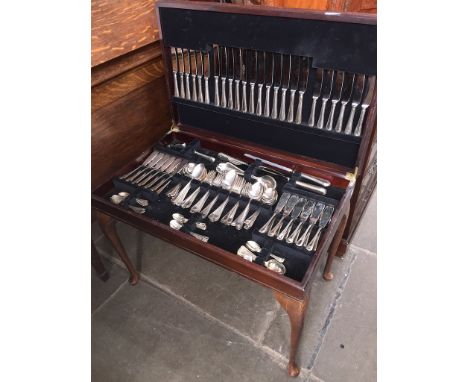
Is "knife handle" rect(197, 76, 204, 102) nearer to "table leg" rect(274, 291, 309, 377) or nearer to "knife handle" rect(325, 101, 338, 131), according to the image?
"knife handle" rect(325, 101, 338, 131)

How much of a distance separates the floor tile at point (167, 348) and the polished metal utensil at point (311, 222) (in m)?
0.55

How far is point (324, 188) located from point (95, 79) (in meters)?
0.93

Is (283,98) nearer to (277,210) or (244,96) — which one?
(244,96)

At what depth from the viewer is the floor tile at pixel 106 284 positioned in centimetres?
143

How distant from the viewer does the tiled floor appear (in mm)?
1188

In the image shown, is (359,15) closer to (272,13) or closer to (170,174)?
(272,13)

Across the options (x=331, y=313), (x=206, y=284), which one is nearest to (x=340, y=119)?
(x=331, y=313)

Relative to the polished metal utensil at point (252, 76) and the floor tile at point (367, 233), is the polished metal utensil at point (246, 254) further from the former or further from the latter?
the floor tile at point (367, 233)

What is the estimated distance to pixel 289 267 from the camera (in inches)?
37.6

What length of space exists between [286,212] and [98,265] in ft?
3.01

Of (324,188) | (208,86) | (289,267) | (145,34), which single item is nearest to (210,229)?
(289,267)

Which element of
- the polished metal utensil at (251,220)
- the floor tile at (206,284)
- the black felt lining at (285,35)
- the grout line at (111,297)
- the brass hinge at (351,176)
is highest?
the black felt lining at (285,35)

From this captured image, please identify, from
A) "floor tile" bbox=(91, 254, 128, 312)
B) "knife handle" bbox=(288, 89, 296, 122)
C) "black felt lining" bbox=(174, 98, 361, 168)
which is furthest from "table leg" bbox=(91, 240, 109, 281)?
"knife handle" bbox=(288, 89, 296, 122)

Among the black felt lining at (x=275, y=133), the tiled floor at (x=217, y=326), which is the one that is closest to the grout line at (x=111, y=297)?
the tiled floor at (x=217, y=326)
